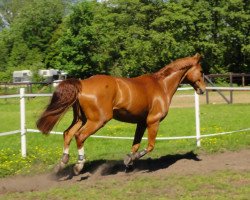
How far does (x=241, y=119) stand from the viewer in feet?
51.9

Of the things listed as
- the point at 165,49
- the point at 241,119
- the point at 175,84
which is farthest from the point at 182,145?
the point at 165,49

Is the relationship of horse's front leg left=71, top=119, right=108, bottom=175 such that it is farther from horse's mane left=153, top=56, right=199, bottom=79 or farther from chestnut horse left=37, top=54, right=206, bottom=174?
horse's mane left=153, top=56, right=199, bottom=79

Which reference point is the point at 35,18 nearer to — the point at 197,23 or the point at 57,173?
the point at 197,23

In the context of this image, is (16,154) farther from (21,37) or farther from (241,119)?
(21,37)

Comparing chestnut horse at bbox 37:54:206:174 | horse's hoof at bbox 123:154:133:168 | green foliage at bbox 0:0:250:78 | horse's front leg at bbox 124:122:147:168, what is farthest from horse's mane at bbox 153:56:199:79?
green foliage at bbox 0:0:250:78

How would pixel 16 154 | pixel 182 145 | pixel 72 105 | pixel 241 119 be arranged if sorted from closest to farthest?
pixel 72 105 < pixel 16 154 < pixel 182 145 < pixel 241 119

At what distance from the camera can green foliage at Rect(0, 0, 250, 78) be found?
49688mm

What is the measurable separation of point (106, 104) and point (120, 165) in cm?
176

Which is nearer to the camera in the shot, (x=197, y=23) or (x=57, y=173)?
(x=57, y=173)

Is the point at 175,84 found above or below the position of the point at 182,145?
above

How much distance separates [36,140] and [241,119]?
7140 mm

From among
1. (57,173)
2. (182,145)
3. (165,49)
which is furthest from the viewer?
(165,49)

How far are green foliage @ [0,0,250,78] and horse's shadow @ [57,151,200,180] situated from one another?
40.6 metres

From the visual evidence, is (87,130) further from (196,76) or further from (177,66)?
(196,76)
